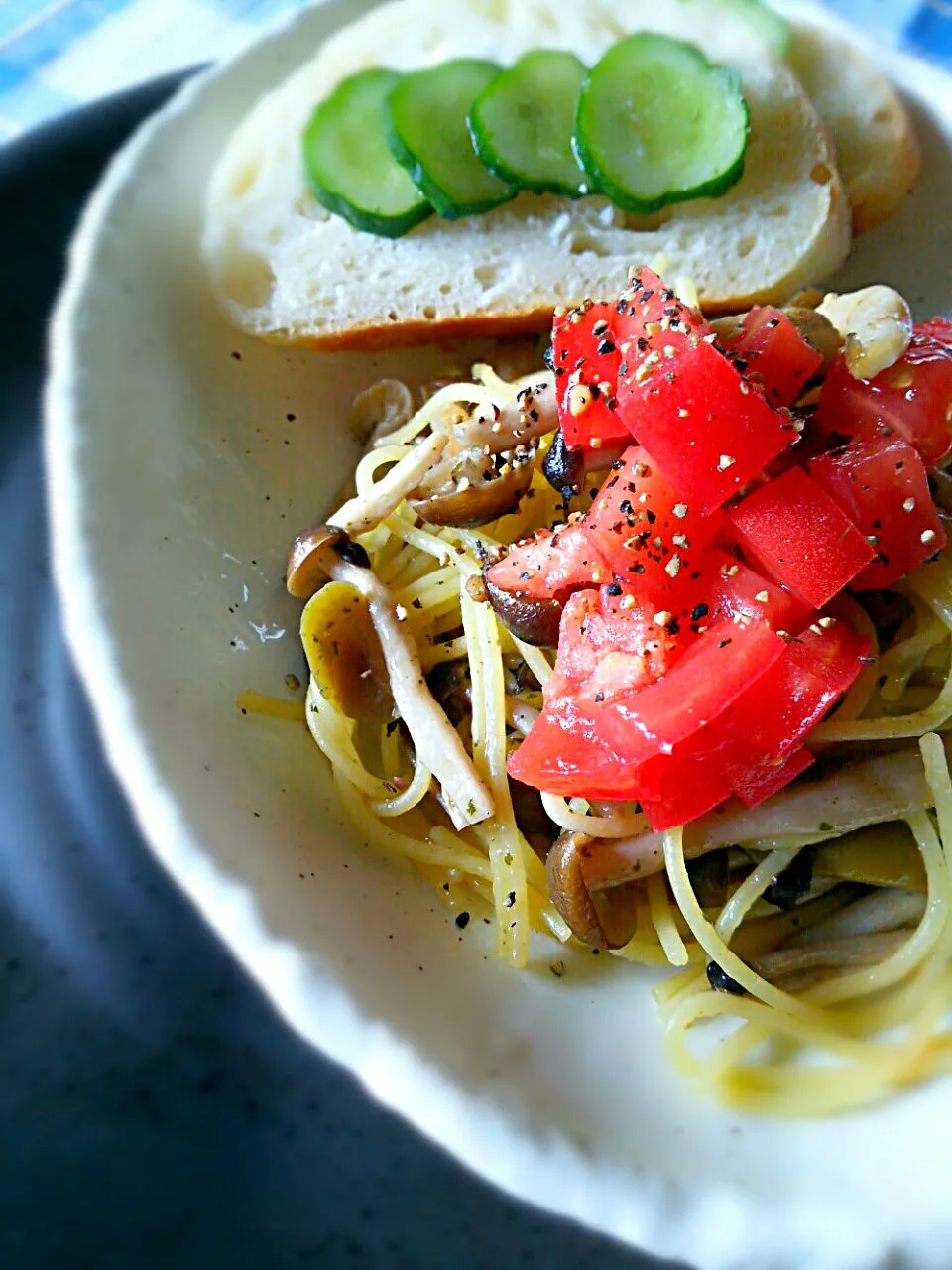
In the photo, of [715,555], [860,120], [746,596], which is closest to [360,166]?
[860,120]

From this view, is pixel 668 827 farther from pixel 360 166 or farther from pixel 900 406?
pixel 360 166

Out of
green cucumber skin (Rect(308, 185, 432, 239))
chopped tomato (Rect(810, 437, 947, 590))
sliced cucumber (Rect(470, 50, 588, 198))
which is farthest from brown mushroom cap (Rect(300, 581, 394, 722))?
sliced cucumber (Rect(470, 50, 588, 198))

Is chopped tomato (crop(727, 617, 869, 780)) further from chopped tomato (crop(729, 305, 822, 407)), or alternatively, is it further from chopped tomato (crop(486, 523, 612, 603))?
chopped tomato (crop(729, 305, 822, 407))

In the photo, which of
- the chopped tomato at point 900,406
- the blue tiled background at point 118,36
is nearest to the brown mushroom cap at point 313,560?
the chopped tomato at point 900,406

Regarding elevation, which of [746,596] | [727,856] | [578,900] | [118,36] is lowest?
[727,856]

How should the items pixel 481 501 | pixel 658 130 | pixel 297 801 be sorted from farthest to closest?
1. pixel 658 130
2. pixel 481 501
3. pixel 297 801

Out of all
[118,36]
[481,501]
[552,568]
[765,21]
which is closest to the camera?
[552,568]

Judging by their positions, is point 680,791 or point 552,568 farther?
point 552,568
